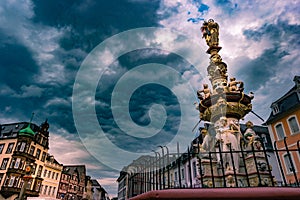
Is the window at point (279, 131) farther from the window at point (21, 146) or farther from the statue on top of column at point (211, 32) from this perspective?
the window at point (21, 146)

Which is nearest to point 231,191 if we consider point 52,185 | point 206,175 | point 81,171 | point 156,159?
point 156,159

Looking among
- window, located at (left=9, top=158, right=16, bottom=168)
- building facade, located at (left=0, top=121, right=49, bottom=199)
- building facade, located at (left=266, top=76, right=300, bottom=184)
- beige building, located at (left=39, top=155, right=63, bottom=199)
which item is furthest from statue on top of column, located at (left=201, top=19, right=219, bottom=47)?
beige building, located at (left=39, top=155, right=63, bottom=199)

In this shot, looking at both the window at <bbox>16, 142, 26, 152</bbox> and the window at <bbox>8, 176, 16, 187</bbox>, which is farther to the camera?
the window at <bbox>16, 142, 26, 152</bbox>

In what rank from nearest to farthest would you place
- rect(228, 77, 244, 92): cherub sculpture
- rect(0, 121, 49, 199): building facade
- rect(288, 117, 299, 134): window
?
rect(228, 77, 244, 92): cherub sculpture < rect(288, 117, 299, 134): window < rect(0, 121, 49, 199): building facade

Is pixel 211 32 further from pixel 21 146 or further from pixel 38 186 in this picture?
pixel 38 186

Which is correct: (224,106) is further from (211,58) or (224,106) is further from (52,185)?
(52,185)

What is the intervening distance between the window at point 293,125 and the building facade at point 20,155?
34403 millimetres

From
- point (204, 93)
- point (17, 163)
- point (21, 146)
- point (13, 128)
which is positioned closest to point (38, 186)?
point (17, 163)

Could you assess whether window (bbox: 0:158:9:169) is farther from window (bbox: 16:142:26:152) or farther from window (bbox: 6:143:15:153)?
window (bbox: 16:142:26:152)

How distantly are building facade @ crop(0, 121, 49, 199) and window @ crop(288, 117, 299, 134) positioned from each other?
34403mm

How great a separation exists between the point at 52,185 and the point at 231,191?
144 feet

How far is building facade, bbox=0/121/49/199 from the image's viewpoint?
2906 cm

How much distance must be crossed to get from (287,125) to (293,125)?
60 cm

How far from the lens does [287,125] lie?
63.9 feet
